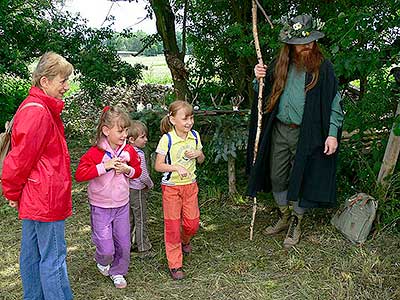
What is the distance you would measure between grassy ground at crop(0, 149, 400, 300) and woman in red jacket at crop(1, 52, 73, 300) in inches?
27.2

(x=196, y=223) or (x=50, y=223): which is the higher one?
(x=50, y=223)

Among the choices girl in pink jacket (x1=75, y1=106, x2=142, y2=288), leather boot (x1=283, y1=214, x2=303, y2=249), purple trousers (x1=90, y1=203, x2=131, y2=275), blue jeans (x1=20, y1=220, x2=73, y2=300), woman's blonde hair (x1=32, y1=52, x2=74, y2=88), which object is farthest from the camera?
leather boot (x1=283, y1=214, x2=303, y2=249)

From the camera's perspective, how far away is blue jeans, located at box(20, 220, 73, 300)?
3.09 m

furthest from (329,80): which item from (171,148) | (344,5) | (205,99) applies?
(205,99)

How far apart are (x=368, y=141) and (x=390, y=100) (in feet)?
2.51

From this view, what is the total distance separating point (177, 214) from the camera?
3902mm

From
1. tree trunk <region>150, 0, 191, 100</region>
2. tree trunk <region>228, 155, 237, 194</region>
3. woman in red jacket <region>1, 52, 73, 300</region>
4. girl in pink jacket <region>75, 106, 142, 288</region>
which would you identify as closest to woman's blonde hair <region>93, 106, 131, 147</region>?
girl in pink jacket <region>75, 106, 142, 288</region>

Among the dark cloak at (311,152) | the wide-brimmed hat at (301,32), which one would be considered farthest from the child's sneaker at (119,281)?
the wide-brimmed hat at (301,32)

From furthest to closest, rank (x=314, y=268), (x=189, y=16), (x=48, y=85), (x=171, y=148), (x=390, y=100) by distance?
(x=189, y=16), (x=390, y=100), (x=314, y=268), (x=171, y=148), (x=48, y=85)

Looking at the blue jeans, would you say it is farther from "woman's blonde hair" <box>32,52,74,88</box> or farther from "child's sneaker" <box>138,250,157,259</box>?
"child's sneaker" <box>138,250,157,259</box>

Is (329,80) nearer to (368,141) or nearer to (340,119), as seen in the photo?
(340,119)

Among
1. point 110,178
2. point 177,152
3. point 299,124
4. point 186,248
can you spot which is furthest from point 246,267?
point 110,178

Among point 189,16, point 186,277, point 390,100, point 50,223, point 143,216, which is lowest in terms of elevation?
point 186,277

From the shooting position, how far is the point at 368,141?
5188mm
